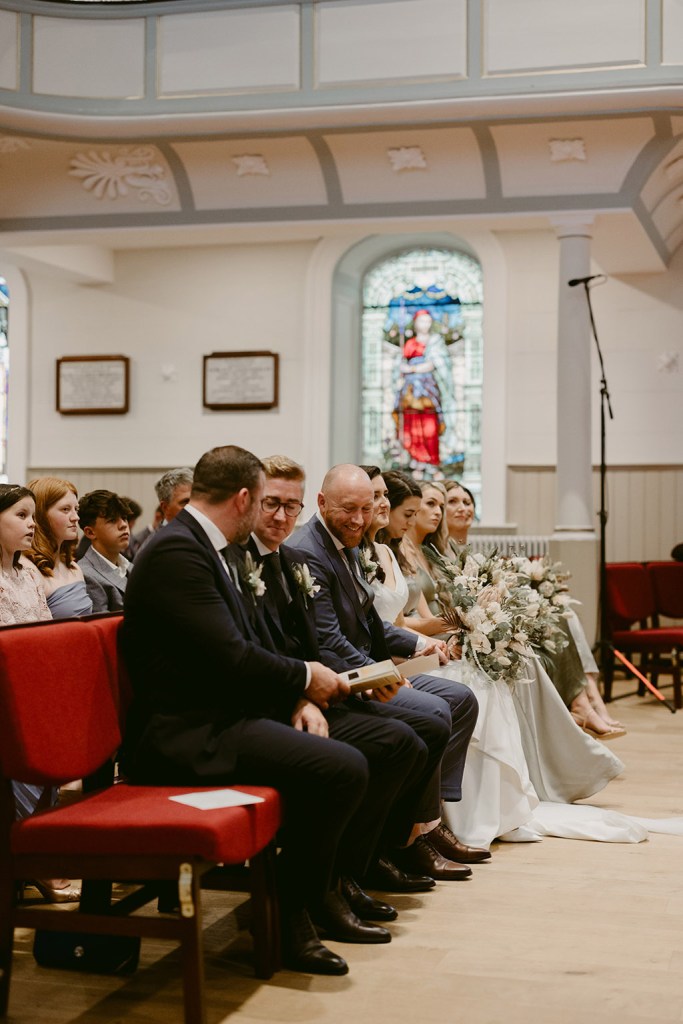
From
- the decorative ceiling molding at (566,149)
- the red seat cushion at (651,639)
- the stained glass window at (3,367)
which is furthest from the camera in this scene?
the stained glass window at (3,367)

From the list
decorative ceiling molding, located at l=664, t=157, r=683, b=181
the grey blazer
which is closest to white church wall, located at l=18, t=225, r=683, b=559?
decorative ceiling molding, located at l=664, t=157, r=683, b=181

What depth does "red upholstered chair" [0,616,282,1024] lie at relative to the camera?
287 centimetres

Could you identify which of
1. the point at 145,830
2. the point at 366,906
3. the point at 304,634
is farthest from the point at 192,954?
the point at 304,634

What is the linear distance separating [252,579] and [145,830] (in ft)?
3.30

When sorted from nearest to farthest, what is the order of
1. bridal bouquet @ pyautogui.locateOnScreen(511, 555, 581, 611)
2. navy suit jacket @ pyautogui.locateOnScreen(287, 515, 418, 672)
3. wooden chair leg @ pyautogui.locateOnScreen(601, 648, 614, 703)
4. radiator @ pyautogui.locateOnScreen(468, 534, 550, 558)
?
navy suit jacket @ pyautogui.locateOnScreen(287, 515, 418, 672) < bridal bouquet @ pyautogui.locateOnScreen(511, 555, 581, 611) < wooden chair leg @ pyautogui.locateOnScreen(601, 648, 614, 703) < radiator @ pyautogui.locateOnScreen(468, 534, 550, 558)

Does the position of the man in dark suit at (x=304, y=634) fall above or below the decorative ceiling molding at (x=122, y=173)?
Answer: below

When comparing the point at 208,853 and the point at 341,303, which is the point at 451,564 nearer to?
the point at 208,853

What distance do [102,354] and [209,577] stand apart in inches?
379

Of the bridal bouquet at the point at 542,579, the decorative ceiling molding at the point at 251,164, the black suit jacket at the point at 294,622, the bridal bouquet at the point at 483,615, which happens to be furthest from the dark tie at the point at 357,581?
A: the decorative ceiling molding at the point at 251,164

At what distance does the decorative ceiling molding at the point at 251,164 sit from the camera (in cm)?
962

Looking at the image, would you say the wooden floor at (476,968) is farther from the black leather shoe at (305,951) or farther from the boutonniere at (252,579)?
the boutonniere at (252,579)

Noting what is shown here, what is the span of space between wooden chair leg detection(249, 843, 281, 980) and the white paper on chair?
0.24 meters

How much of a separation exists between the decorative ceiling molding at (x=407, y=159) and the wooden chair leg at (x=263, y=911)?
23.4 ft

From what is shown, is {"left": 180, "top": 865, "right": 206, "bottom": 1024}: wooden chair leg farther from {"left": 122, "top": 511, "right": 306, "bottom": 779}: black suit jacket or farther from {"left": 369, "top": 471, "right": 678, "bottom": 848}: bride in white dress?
{"left": 369, "top": 471, "right": 678, "bottom": 848}: bride in white dress
